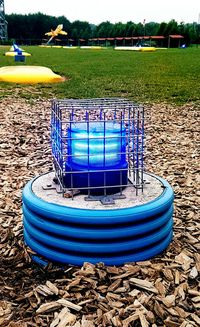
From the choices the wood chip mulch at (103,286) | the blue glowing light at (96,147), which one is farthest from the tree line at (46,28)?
the blue glowing light at (96,147)

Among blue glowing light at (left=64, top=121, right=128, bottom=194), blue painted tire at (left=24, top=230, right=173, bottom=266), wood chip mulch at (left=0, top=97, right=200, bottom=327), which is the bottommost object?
wood chip mulch at (left=0, top=97, right=200, bottom=327)

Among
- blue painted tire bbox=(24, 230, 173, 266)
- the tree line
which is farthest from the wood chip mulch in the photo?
the tree line

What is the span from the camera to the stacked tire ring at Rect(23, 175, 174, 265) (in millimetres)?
2801

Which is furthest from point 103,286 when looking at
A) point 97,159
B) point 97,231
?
point 97,159

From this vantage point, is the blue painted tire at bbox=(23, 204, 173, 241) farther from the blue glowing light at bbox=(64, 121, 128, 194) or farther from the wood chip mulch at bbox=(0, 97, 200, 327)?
the blue glowing light at bbox=(64, 121, 128, 194)

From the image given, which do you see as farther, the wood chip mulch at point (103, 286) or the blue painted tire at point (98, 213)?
the blue painted tire at point (98, 213)

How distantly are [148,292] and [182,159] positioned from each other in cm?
330

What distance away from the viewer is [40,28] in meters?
92.8

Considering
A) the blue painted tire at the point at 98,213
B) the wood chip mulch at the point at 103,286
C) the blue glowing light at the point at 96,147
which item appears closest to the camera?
the wood chip mulch at the point at 103,286

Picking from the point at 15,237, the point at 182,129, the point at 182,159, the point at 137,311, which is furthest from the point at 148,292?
the point at 182,129

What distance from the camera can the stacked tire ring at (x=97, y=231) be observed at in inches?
110

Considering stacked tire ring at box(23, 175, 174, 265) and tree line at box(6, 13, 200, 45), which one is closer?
stacked tire ring at box(23, 175, 174, 265)

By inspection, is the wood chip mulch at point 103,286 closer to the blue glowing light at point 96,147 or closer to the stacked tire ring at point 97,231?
the stacked tire ring at point 97,231

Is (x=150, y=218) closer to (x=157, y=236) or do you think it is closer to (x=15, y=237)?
(x=157, y=236)
